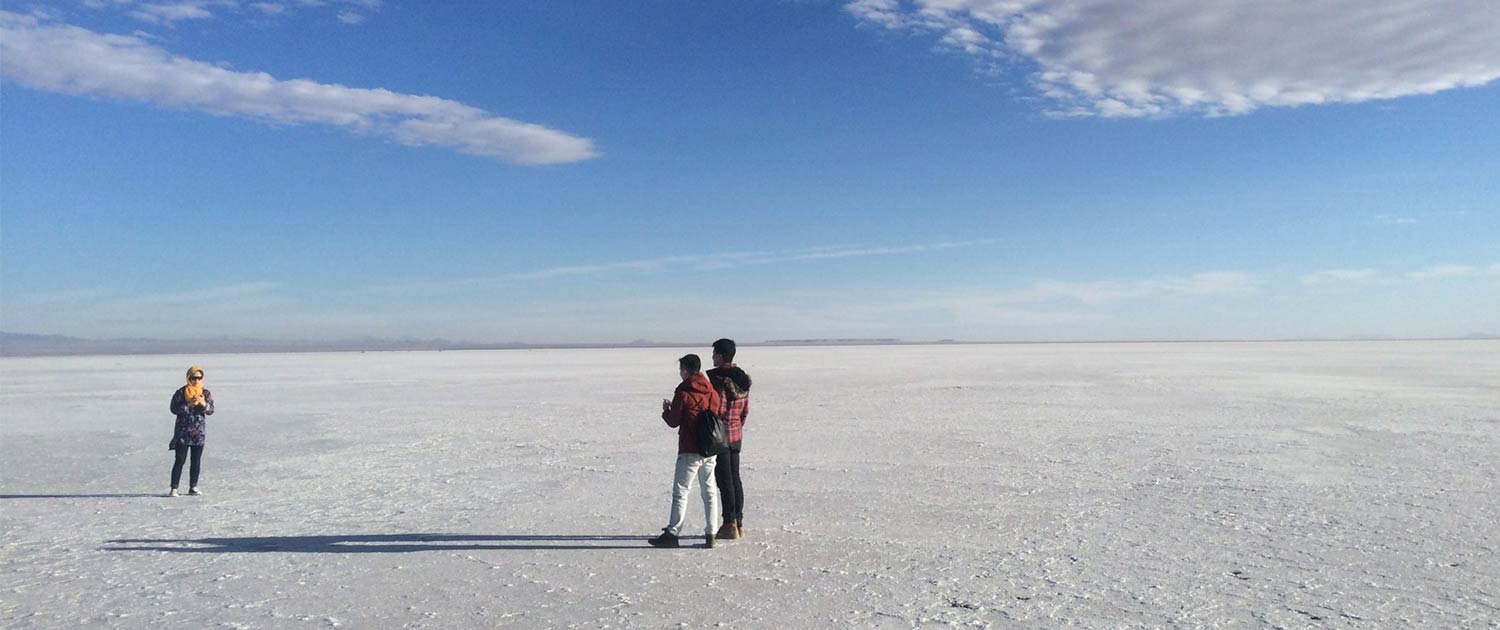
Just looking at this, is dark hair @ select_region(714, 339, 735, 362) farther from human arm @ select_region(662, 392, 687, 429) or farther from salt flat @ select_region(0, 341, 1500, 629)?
salt flat @ select_region(0, 341, 1500, 629)

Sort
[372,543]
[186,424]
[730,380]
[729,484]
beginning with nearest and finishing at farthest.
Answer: [730,380], [729,484], [372,543], [186,424]

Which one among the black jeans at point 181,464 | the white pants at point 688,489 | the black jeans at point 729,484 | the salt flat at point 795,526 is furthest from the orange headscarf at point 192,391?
the black jeans at point 729,484

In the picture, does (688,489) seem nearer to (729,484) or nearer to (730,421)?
(729,484)

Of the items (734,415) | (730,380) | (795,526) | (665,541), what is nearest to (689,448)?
(734,415)

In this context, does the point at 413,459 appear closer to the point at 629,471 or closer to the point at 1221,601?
the point at 629,471

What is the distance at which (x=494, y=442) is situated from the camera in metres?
13.5

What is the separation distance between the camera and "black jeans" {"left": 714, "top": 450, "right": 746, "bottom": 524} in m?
7.01

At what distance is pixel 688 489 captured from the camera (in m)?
6.73

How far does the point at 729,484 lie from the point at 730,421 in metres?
0.50

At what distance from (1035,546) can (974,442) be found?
6065mm

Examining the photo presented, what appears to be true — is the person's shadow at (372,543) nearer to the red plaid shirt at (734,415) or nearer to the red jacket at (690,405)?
the red jacket at (690,405)

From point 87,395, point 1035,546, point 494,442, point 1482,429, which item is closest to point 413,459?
point 494,442

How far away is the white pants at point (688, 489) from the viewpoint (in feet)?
22.2

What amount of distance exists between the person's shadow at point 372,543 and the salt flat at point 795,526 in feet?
0.12
